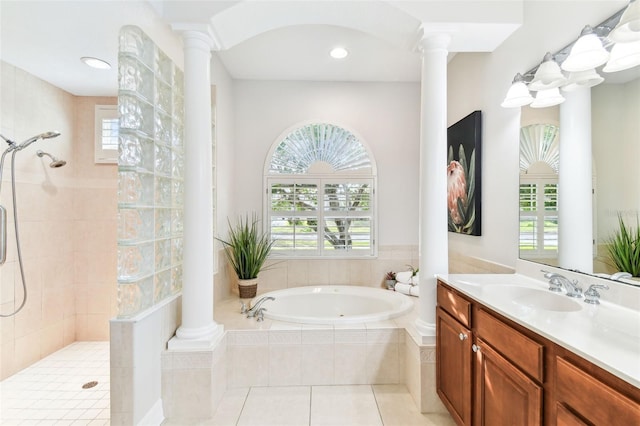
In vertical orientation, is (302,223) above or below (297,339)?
above

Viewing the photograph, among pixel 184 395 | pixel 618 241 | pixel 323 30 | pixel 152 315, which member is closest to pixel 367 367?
pixel 184 395

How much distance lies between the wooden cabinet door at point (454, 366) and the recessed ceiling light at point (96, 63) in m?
3.00

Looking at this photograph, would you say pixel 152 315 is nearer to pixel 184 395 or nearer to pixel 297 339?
pixel 184 395

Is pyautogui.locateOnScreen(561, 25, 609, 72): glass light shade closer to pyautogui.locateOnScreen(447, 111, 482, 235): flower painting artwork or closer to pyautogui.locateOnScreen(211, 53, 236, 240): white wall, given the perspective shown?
pyautogui.locateOnScreen(447, 111, 482, 235): flower painting artwork

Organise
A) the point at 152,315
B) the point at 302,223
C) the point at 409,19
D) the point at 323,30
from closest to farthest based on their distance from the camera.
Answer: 1. the point at 152,315
2. the point at 409,19
3. the point at 323,30
4. the point at 302,223

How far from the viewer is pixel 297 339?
2191 mm

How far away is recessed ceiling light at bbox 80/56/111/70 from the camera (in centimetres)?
227

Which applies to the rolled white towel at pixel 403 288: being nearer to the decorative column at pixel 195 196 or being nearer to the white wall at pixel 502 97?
the white wall at pixel 502 97

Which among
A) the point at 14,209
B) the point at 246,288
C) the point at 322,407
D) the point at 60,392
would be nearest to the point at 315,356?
the point at 322,407

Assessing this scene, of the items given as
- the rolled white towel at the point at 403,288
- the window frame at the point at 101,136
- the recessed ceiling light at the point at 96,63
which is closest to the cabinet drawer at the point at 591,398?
the rolled white towel at the point at 403,288

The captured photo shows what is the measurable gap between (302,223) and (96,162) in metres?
2.08

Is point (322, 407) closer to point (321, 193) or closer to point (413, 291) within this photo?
point (413, 291)

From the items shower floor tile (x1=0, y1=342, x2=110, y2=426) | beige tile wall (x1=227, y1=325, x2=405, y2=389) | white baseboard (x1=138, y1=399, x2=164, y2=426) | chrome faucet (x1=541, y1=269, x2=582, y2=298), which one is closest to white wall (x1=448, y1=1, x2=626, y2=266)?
chrome faucet (x1=541, y1=269, x2=582, y2=298)

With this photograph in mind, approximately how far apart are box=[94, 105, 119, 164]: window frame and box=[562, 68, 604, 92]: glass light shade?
3522mm
